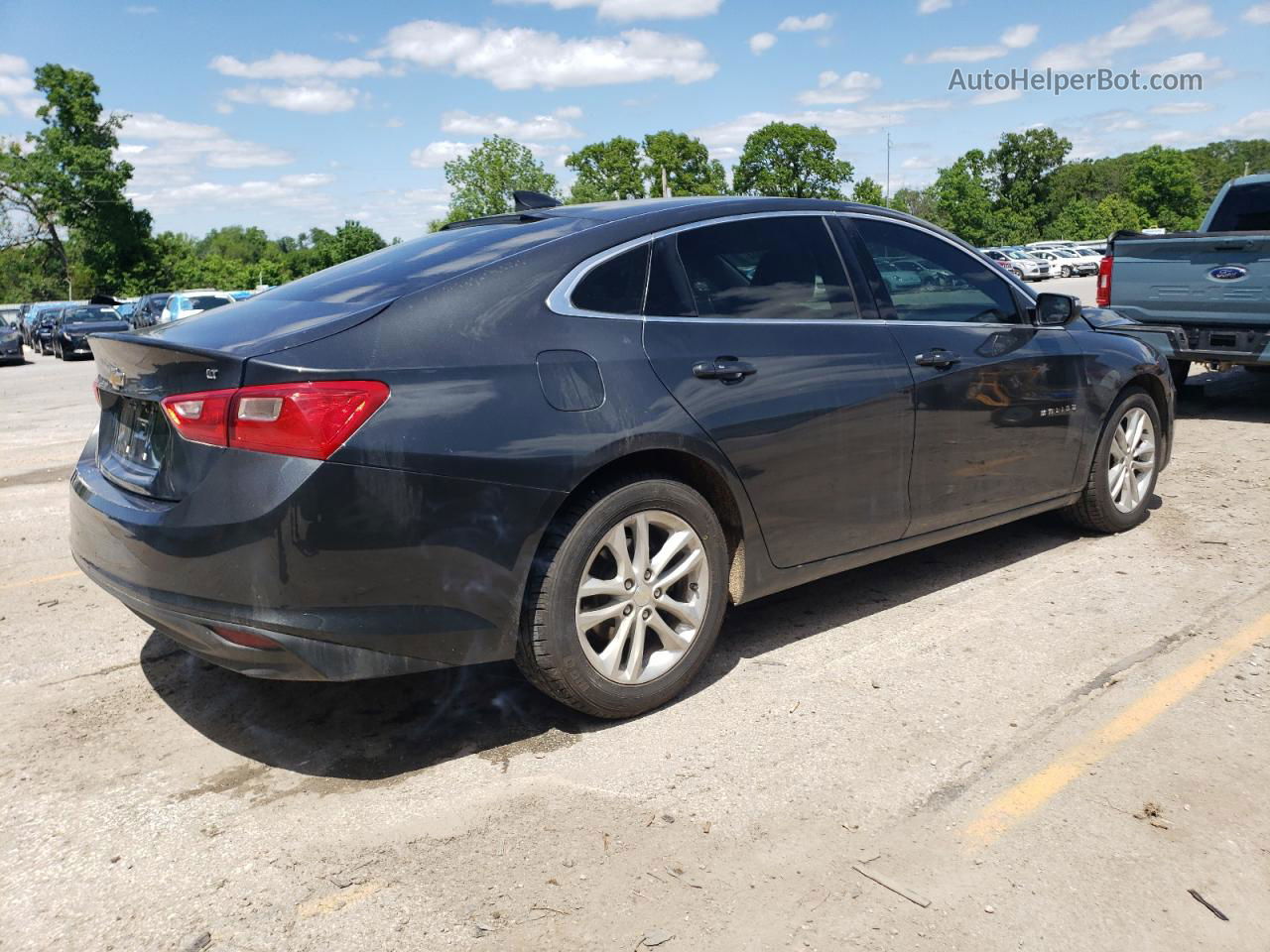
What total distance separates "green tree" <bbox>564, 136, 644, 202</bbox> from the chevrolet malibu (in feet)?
287

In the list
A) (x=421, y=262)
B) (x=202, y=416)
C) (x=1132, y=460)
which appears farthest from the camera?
(x=1132, y=460)

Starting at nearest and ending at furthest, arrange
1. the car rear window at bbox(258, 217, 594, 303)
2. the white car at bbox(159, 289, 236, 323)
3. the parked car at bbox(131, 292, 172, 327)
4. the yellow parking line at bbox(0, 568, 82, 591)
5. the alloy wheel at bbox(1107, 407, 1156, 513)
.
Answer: the car rear window at bbox(258, 217, 594, 303)
the yellow parking line at bbox(0, 568, 82, 591)
the alloy wheel at bbox(1107, 407, 1156, 513)
the white car at bbox(159, 289, 236, 323)
the parked car at bbox(131, 292, 172, 327)

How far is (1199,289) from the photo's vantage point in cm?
891

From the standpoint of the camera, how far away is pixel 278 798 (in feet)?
10.3

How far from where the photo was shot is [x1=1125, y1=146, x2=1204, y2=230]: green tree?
94625 millimetres

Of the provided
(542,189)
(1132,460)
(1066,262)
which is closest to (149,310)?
(1132,460)

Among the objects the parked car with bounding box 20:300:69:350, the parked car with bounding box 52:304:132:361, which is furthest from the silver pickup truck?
the parked car with bounding box 20:300:69:350

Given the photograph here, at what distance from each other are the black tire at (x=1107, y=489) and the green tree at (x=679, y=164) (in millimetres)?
88325

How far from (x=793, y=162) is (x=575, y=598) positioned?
99.3 meters

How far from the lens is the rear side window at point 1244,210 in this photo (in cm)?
1035

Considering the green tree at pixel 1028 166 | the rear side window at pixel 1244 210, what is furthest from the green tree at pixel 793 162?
the rear side window at pixel 1244 210

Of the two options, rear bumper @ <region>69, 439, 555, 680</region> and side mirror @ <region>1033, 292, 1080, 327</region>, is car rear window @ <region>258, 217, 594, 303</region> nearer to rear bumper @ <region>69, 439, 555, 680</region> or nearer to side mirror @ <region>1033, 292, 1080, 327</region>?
rear bumper @ <region>69, 439, 555, 680</region>

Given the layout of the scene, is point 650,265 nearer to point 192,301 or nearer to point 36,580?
point 36,580

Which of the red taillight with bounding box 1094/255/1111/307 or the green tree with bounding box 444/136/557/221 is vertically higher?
the green tree with bounding box 444/136/557/221
